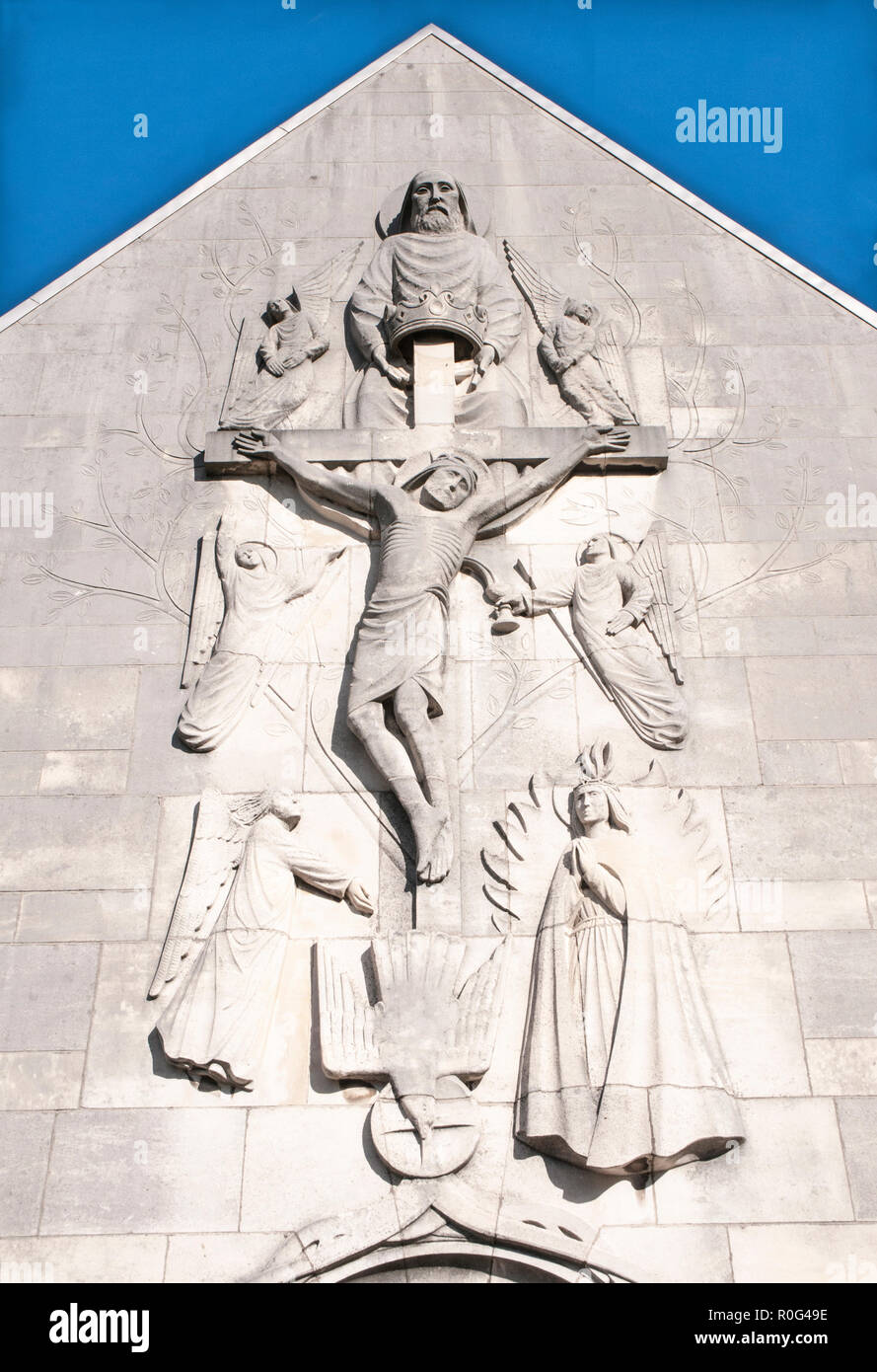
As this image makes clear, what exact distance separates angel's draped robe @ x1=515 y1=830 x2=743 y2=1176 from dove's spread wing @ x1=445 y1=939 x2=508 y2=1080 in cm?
21

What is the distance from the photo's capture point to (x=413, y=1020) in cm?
829

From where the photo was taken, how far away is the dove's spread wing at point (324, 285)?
1201 centimetres

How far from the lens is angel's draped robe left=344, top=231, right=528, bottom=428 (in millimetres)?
11273

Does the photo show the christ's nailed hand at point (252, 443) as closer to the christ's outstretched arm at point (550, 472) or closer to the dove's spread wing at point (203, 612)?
the dove's spread wing at point (203, 612)

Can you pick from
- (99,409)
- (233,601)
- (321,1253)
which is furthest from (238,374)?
(321,1253)

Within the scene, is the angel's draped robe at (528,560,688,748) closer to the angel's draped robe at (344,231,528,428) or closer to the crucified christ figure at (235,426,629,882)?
the crucified christ figure at (235,426,629,882)

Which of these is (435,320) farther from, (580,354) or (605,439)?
(605,439)

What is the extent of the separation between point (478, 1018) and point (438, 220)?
6.95 meters

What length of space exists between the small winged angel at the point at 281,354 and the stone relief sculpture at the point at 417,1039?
451 centimetres

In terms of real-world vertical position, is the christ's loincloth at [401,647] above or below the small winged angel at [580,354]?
below

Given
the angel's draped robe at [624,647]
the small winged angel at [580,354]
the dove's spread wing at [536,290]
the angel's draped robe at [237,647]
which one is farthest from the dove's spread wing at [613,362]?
the angel's draped robe at [237,647]

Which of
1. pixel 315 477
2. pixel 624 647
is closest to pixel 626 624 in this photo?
pixel 624 647

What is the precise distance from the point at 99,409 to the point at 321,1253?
6.60 meters

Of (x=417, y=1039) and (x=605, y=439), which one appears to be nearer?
(x=417, y=1039)
